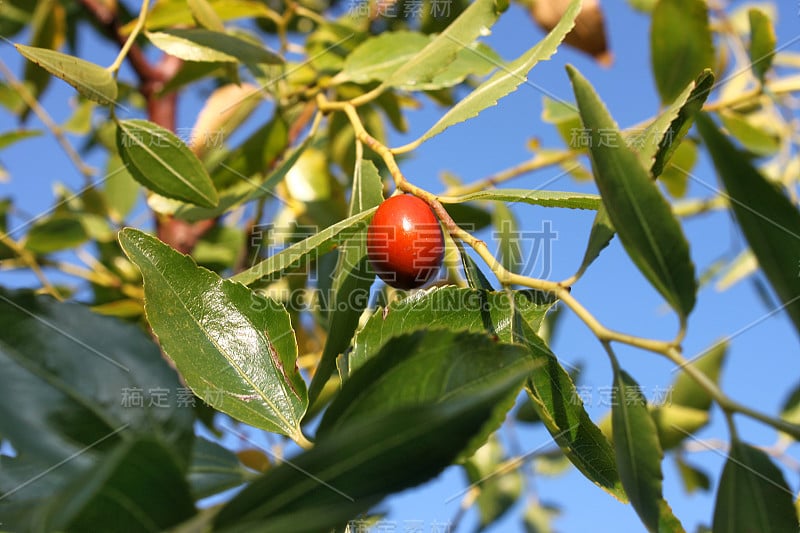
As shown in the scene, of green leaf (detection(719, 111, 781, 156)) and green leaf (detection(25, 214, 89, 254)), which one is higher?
green leaf (detection(719, 111, 781, 156))

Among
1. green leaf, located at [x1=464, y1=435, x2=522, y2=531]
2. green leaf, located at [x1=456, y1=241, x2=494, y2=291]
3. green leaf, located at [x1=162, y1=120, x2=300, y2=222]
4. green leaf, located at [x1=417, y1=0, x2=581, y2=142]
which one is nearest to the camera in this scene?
green leaf, located at [x1=456, y1=241, x2=494, y2=291]

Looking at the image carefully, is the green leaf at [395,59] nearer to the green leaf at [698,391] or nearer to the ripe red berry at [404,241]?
the ripe red berry at [404,241]

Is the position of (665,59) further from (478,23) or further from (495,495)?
(495,495)

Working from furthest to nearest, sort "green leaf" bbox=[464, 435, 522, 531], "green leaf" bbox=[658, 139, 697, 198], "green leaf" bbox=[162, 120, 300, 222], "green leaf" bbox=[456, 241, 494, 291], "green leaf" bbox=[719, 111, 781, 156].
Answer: "green leaf" bbox=[464, 435, 522, 531] → "green leaf" bbox=[658, 139, 697, 198] → "green leaf" bbox=[719, 111, 781, 156] → "green leaf" bbox=[162, 120, 300, 222] → "green leaf" bbox=[456, 241, 494, 291]

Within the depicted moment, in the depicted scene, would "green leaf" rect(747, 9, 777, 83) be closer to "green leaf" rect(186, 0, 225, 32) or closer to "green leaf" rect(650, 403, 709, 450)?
"green leaf" rect(650, 403, 709, 450)

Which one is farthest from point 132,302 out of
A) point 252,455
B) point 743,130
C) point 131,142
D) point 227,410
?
point 743,130

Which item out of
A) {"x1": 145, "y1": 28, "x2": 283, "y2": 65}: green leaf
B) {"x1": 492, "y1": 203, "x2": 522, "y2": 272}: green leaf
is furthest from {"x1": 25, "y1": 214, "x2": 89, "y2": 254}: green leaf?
{"x1": 492, "y1": 203, "x2": 522, "y2": 272}: green leaf

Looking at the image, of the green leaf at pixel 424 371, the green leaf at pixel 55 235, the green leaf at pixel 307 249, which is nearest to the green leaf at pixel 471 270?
the green leaf at pixel 307 249

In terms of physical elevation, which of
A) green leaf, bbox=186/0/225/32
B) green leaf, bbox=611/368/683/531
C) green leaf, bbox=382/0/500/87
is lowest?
green leaf, bbox=611/368/683/531
